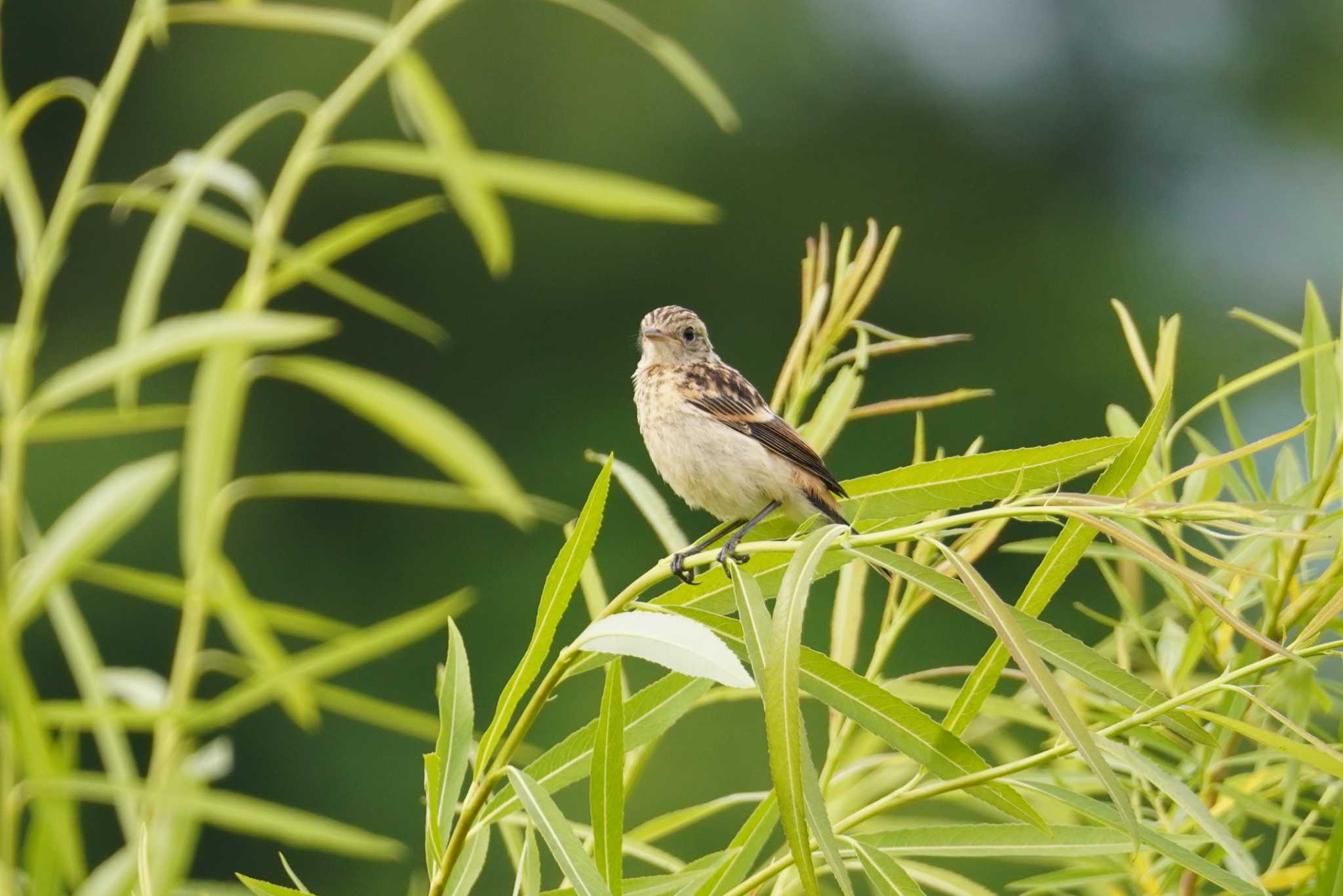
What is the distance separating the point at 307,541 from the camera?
243 inches

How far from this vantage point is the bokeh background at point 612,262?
5691mm

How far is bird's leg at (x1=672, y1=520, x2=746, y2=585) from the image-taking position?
777 millimetres

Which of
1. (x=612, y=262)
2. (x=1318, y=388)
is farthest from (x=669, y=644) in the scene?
(x=612, y=262)

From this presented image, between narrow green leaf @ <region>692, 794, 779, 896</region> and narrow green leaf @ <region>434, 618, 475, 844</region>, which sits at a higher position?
narrow green leaf @ <region>434, 618, 475, 844</region>

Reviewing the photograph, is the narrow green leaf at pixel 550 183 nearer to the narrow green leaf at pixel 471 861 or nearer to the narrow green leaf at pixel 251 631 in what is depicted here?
the narrow green leaf at pixel 251 631

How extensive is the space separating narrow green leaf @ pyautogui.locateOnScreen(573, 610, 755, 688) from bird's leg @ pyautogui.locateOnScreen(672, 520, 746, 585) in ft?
0.12

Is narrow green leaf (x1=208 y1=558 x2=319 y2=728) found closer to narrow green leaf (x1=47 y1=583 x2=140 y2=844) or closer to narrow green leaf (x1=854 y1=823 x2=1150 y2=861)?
narrow green leaf (x1=47 y1=583 x2=140 y2=844)

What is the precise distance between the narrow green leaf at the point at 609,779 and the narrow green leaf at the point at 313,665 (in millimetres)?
415

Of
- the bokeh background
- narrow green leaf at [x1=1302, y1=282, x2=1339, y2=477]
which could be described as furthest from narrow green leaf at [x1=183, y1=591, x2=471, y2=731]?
the bokeh background

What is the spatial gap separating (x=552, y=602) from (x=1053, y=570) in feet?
0.79

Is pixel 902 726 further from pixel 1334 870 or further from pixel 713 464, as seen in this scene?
pixel 713 464

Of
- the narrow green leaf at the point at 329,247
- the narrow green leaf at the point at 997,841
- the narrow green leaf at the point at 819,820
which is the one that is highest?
the narrow green leaf at the point at 329,247

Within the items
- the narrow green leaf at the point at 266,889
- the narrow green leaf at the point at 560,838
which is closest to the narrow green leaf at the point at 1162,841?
the narrow green leaf at the point at 560,838

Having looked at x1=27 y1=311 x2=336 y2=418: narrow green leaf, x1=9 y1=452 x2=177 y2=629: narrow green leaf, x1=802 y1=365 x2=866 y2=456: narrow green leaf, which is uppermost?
x1=27 y1=311 x2=336 y2=418: narrow green leaf
